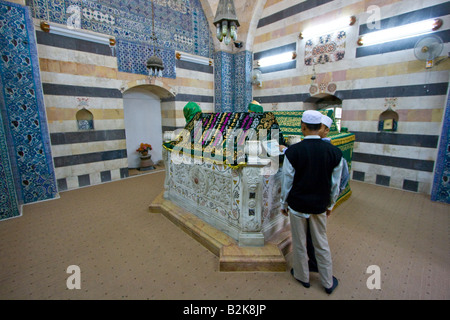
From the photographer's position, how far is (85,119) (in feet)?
16.4

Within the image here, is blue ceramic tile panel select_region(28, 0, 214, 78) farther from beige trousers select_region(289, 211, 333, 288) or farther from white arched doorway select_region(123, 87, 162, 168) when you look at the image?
beige trousers select_region(289, 211, 333, 288)

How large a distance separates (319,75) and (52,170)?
635 cm

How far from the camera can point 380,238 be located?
2.79m

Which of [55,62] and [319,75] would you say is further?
[319,75]

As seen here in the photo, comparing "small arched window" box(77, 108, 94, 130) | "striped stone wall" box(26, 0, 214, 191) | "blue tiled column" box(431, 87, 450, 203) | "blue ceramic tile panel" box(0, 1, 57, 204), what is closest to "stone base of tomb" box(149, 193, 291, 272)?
"blue ceramic tile panel" box(0, 1, 57, 204)

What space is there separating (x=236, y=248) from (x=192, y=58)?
5876 millimetres

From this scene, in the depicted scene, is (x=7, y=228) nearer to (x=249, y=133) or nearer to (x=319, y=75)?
(x=249, y=133)

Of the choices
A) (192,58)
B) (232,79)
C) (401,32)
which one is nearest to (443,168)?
(401,32)

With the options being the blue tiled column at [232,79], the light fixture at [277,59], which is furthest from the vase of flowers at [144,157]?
the light fixture at [277,59]

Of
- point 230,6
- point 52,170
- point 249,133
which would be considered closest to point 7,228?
point 52,170

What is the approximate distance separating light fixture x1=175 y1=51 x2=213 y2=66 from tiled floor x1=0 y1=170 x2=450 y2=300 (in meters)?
4.48

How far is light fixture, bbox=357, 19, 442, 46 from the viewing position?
4.00 m

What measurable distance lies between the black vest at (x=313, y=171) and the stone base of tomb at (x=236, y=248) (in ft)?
2.53

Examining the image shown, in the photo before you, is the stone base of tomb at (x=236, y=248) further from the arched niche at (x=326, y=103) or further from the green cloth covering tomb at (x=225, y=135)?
the arched niche at (x=326, y=103)
